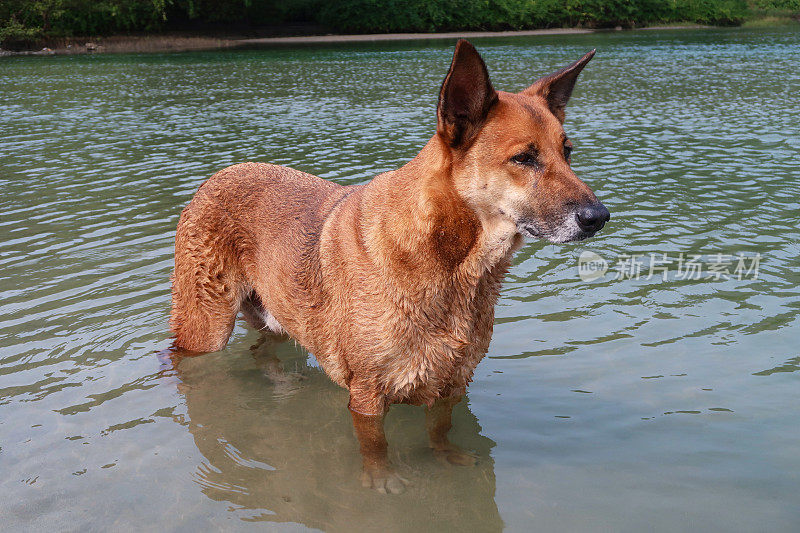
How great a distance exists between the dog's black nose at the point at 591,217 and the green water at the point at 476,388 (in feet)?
5.68

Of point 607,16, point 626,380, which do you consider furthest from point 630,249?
point 607,16

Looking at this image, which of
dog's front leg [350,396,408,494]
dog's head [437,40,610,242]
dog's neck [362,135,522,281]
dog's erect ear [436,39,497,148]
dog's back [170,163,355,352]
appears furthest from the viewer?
dog's back [170,163,355,352]

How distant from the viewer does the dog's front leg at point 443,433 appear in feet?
15.7

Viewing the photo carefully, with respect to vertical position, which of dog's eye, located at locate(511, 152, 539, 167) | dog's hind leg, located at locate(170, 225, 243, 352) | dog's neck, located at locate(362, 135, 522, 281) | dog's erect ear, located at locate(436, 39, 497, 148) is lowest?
dog's hind leg, located at locate(170, 225, 243, 352)

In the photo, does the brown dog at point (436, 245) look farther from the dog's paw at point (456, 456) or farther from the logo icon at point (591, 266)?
the logo icon at point (591, 266)

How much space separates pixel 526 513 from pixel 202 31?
61951 mm

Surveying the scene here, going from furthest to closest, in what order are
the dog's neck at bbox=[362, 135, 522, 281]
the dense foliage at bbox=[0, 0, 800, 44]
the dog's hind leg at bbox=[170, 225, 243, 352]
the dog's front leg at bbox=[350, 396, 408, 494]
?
the dense foliage at bbox=[0, 0, 800, 44] → the dog's hind leg at bbox=[170, 225, 243, 352] → the dog's front leg at bbox=[350, 396, 408, 494] → the dog's neck at bbox=[362, 135, 522, 281]

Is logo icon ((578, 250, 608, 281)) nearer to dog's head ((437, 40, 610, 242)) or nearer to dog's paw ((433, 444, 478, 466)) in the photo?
dog's paw ((433, 444, 478, 466))

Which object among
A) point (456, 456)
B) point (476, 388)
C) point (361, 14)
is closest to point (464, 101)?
point (456, 456)

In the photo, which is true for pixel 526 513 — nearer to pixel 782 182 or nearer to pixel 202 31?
pixel 782 182

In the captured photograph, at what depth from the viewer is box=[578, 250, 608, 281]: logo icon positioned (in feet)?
25.5

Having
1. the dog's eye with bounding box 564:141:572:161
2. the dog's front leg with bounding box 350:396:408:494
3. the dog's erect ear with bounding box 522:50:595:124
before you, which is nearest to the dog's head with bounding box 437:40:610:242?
the dog's eye with bounding box 564:141:572:161

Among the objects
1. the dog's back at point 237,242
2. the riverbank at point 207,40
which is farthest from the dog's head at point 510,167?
the riverbank at point 207,40

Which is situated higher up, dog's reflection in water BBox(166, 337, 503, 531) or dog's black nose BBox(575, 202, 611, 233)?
dog's black nose BBox(575, 202, 611, 233)
